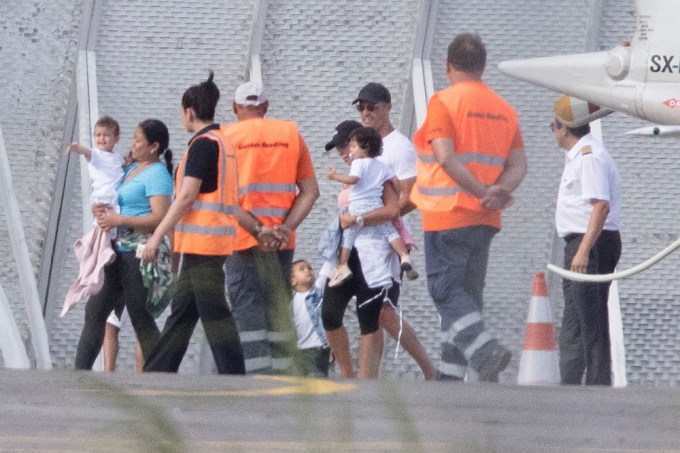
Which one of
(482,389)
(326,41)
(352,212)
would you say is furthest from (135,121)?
(482,389)

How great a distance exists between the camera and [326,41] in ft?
30.6

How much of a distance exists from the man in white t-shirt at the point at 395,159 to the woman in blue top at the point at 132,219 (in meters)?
0.78

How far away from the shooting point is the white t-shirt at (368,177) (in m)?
5.82

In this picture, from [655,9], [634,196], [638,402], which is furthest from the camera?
[634,196]

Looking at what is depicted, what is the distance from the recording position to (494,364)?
4906 mm

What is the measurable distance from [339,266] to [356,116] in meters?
3.52

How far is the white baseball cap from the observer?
5508 millimetres

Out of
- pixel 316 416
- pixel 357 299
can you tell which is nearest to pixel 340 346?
pixel 357 299

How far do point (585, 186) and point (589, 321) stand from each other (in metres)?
0.46

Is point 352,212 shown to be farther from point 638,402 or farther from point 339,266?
point 638,402

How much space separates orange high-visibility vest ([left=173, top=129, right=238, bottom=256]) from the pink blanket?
626 millimetres

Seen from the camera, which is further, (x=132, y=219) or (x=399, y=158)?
(x=399, y=158)

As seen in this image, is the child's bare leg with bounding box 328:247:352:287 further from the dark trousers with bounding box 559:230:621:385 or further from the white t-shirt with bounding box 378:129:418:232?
the dark trousers with bounding box 559:230:621:385

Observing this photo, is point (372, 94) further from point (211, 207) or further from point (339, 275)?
point (211, 207)
